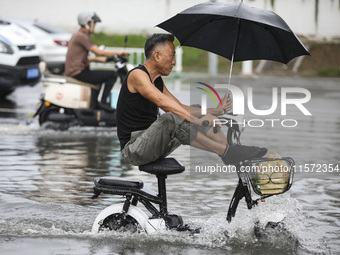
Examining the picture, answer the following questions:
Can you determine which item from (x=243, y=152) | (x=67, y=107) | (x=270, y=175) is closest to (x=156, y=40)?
(x=243, y=152)

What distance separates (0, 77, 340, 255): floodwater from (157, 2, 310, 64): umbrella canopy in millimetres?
1271

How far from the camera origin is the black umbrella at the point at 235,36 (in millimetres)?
6742

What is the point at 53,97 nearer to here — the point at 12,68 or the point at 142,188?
A: the point at 12,68

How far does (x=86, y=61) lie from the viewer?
13.1 meters

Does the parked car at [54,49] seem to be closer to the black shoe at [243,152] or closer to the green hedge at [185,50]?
the green hedge at [185,50]

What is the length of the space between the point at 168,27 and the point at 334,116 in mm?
9766

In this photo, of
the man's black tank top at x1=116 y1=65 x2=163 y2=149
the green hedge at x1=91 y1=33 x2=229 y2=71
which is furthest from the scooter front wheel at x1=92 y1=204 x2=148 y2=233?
the green hedge at x1=91 y1=33 x2=229 y2=71

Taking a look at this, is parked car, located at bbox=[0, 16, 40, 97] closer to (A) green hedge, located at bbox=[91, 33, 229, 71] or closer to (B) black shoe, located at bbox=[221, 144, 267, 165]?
(B) black shoe, located at bbox=[221, 144, 267, 165]

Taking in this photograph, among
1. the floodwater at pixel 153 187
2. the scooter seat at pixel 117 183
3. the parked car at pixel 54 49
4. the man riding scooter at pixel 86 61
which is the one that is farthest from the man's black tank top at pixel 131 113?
the parked car at pixel 54 49

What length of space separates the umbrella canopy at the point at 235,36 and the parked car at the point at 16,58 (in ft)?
30.0

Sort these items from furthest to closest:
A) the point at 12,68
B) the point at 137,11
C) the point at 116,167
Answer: the point at 137,11 → the point at 12,68 → the point at 116,167

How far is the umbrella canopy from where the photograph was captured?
6.74 m

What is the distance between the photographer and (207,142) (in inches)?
242

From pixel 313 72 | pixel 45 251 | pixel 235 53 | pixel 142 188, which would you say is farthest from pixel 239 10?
pixel 313 72
